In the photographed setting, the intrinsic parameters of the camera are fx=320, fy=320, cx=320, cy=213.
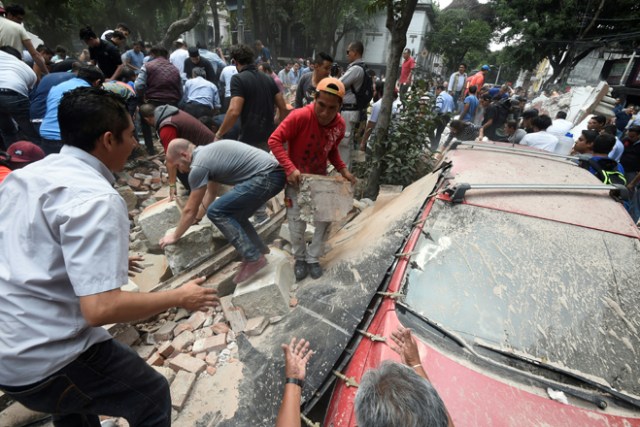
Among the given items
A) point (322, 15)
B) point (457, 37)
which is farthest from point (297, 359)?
point (457, 37)

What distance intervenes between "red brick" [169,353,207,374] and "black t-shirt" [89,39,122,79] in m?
5.62

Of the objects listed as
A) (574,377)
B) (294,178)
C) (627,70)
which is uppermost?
(627,70)

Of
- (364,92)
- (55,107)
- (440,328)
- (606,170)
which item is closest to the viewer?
(440,328)

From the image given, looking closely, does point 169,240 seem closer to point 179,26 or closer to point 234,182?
point 234,182

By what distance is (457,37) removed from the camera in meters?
36.6

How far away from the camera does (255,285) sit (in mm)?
2395

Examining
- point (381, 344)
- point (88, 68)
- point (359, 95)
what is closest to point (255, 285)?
point (381, 344)

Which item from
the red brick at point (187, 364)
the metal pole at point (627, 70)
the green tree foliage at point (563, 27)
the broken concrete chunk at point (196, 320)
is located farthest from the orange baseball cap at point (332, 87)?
the metal pole at point (627, 70)

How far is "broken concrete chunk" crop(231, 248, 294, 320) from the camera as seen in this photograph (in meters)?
2.33

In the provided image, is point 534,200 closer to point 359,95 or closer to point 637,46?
point 359,95

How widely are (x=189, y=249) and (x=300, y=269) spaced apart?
1.10 m

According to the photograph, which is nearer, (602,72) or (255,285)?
(255,285)

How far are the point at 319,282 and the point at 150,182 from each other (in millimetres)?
3854

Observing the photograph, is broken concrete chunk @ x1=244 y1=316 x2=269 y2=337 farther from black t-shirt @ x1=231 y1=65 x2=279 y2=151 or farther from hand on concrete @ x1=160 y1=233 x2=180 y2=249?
black t-shirt @ x1=231 y1=65 x2=279 y2=151
